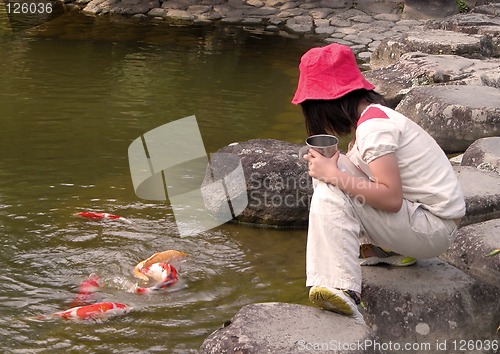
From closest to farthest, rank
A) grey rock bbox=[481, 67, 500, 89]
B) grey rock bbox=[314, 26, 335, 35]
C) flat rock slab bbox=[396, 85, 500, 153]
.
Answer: flat rock slab bbox=[396, 85, 500, 153] → grey rock bbox=[481, 67, 500, 89] → grey rock bbox=[314, 26, 335, 35]

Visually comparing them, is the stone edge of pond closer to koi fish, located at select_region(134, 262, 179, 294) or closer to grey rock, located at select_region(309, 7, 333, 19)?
grey rock, located at select_region(309, 7, 333, 19)

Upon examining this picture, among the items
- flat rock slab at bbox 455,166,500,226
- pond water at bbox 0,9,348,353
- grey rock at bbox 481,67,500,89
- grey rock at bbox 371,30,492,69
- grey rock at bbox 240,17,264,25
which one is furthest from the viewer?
grey rock at bbox 240,17,264,25

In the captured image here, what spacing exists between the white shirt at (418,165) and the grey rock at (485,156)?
1.46 metres

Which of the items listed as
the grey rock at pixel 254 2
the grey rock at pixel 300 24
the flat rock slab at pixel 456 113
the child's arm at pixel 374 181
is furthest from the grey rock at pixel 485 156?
the grey rock at pixel 254 2

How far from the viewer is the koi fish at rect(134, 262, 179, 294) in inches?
162

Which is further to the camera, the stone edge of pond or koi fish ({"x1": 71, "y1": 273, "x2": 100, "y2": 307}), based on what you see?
the stone edge of pond

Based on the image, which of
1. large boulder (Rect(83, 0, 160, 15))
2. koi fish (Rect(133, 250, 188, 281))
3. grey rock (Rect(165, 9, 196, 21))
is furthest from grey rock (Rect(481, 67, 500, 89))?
large boulder (Rect(83, 0, 160, 15))

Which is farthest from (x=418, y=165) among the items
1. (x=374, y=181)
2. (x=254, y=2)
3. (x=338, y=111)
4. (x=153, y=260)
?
(x=254, y=2)

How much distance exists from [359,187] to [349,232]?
0.16 m

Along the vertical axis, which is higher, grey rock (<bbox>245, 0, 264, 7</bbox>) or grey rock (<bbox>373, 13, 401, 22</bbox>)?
grey rock (<bbox>245, 0, 264, 7</bbox>)

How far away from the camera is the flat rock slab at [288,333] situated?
278 centimetres

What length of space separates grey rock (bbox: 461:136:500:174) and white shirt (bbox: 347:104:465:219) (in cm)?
146

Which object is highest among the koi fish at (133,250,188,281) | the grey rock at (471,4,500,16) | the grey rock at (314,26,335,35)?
the grey rock at (471,4,500,16)

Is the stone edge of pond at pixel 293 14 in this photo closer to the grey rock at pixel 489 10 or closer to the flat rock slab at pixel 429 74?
the grey rock at pixel 489 10
